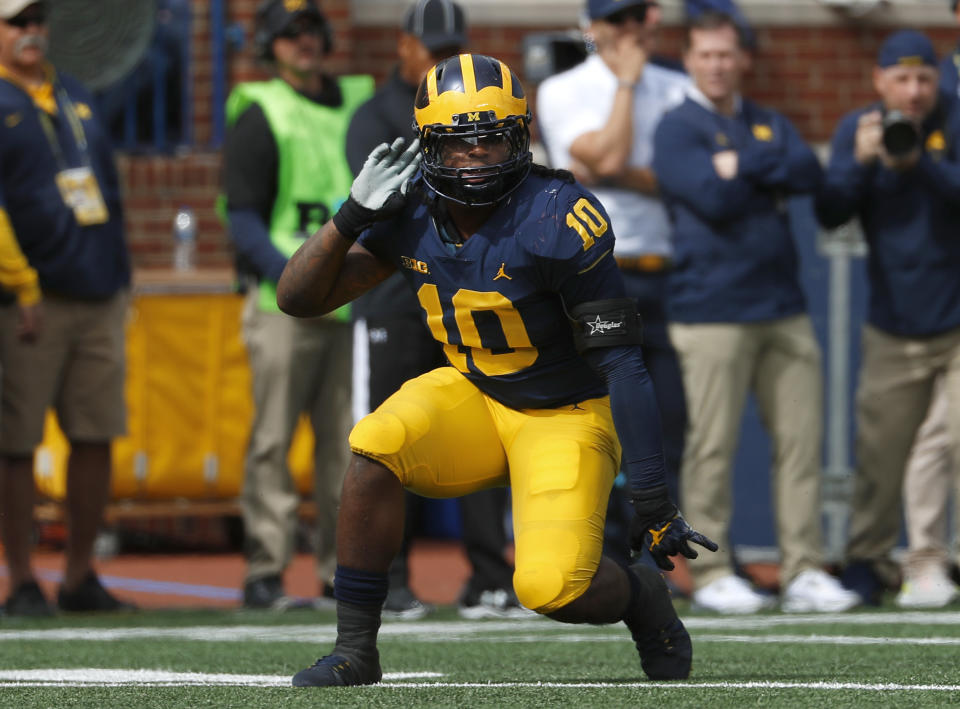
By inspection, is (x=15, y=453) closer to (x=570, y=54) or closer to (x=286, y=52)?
(x=286, y=52)

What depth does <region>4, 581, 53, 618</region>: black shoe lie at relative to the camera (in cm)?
729

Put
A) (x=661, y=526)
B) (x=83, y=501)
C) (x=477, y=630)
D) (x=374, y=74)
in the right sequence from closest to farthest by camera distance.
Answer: (x=661, y=526) < (x=477, y=630) < (x=83, y=501) < (x=374, y=74)

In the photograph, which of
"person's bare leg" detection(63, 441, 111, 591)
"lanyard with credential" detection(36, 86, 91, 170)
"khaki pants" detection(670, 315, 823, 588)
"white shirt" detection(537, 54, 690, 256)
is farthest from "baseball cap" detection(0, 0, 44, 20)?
"khaki pants" detection(670, 315, 823, 588)

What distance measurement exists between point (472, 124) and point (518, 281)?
0.40 metres

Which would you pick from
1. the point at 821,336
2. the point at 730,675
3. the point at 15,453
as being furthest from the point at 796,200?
the point at 730,675

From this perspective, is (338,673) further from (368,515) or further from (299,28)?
(299,28)

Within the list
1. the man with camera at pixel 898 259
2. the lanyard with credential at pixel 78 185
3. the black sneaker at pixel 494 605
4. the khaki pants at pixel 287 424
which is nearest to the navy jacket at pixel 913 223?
the man with camera at pixel 898 259

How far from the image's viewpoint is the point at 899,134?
7.26 m

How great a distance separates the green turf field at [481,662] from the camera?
4340mm

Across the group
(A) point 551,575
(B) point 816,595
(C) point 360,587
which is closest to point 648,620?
(A) point 551,575

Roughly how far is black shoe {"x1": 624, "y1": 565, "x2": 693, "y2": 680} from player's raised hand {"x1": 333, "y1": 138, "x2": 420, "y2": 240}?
1.13m

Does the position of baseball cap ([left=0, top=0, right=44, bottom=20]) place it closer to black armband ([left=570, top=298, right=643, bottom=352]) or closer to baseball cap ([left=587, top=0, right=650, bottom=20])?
baseball cap ([left=587, top=0, right=650, bottom=20])

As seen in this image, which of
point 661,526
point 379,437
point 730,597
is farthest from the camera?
point 730,597

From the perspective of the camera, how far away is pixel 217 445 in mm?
10406
